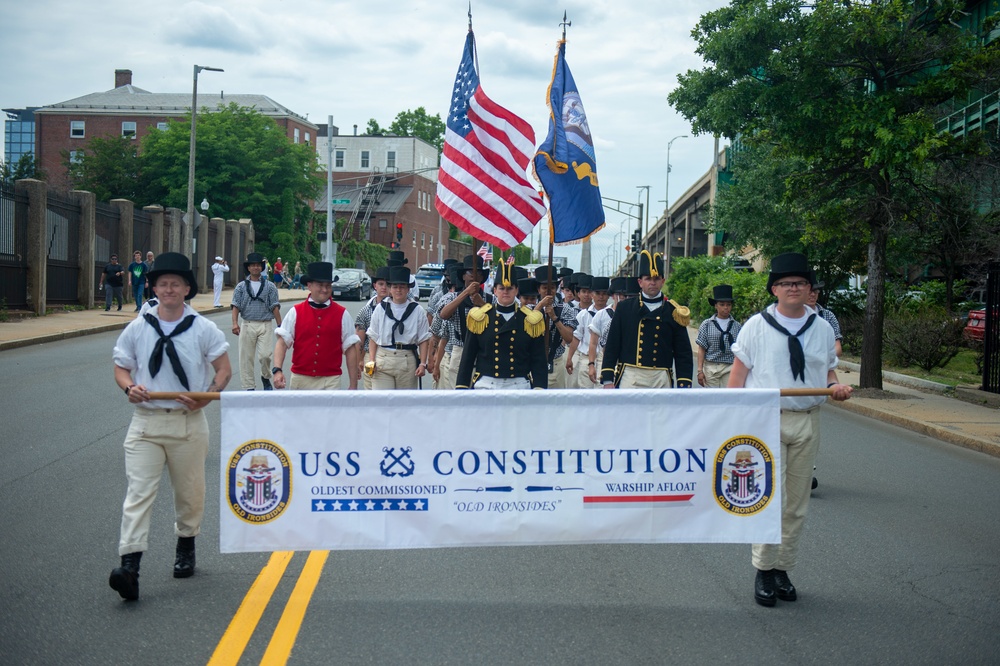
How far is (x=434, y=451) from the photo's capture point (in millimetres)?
5945

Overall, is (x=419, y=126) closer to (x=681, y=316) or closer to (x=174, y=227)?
Result: (x=174, y=227)

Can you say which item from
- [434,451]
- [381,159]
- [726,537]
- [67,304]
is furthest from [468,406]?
[381,159]

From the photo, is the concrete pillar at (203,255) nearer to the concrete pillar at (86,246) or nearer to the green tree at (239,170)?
the concrete pillar at (86,246)

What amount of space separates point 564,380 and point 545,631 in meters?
7.20

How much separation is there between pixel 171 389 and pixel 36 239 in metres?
24.3

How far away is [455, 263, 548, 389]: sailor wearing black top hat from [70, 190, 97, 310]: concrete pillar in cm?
2725

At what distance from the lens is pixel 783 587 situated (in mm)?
6051

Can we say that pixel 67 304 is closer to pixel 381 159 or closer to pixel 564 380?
pixel 564 380

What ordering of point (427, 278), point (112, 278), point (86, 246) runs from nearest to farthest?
point (112, 278)
point (86, 246)
point (427, 278)

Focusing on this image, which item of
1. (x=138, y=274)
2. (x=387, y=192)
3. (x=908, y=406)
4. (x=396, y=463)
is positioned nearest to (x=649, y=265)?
(x=396, y=463)

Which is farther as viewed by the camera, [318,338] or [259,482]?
[318,338]

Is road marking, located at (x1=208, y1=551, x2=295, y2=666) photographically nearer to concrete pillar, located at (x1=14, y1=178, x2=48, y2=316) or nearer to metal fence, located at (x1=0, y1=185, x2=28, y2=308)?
metal fence, located at (x1=0, y1=185, x2=28, y2=308)

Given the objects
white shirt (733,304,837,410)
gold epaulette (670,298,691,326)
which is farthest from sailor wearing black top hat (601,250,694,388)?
white shirt (733,304,837,410)

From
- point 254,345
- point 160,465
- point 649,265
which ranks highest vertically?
point 649,265
